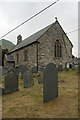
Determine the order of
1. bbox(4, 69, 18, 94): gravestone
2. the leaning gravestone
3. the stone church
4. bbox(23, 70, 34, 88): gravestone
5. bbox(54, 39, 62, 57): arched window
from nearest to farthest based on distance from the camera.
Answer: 1. the leaning gravestone
2. bbox(4, 69, 18, 94): gravestone
3. bbox(23, 70, 34, 88): gravestone
4. the stone church
5. bbox(54, 39, 62, 57): arched window

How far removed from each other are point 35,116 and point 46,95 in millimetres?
1229

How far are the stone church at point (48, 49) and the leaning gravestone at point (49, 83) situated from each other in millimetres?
11268

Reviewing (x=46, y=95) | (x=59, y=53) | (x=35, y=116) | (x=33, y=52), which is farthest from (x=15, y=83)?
(x=59, y=53)

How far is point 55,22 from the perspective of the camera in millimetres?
18516

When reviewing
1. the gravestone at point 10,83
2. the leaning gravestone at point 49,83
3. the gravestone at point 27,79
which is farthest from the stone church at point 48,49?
the leaning gravestone at point 49,83

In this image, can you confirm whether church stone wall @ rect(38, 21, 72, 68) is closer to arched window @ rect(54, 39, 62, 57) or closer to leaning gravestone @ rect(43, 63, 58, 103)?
arched window @ rect(54, 39, 62, 57)

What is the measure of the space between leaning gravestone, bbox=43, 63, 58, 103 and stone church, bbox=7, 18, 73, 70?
37.0ft

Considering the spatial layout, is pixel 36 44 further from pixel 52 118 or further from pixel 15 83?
pixel 52 118

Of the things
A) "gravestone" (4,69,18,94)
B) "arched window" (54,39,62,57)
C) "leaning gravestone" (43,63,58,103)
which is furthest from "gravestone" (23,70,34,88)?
"arched window" (54,39,62,57)

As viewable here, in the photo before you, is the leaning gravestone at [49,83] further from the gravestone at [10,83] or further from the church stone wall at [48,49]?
the church stone wall at [48,49]

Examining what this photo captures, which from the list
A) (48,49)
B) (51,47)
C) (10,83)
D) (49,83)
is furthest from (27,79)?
(51,47)

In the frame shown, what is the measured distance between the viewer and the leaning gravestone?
4.23 metres

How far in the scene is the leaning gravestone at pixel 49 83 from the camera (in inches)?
167

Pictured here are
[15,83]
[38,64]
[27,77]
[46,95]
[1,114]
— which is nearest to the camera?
[1,114]
